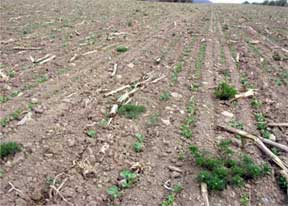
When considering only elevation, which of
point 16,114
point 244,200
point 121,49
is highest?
point 121,49

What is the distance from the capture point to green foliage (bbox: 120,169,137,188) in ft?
13.3

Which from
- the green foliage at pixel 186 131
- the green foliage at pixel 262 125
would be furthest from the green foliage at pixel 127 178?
the green foliage at pixel 262 125

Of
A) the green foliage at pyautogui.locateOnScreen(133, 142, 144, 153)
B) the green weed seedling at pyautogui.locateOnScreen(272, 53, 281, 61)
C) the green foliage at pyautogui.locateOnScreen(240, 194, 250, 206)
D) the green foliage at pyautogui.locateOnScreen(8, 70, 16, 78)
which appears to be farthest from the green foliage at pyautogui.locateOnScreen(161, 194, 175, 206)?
the green weed seedling at pyautogui.locateOnScreen(272, 53, 281, 61)

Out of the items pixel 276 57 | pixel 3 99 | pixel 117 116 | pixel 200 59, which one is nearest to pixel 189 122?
pixel 117 116

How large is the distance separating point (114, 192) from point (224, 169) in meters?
1.46

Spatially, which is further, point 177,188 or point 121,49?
point 121,49

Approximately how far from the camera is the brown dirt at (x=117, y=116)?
4047 mm

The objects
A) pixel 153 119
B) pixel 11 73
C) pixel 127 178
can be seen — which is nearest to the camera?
pixel 127 178

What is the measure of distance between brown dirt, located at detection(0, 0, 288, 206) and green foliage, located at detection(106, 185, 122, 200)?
2.1 inches

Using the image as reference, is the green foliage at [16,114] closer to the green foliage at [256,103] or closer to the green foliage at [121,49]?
the green foliage at [256,103]

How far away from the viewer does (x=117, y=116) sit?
5.75 m

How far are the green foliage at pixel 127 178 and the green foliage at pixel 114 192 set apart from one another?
0.09 metres

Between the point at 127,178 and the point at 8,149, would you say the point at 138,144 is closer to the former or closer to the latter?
the point at 127,178

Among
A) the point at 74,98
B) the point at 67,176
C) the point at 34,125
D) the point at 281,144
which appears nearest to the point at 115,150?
the point at 67,176
